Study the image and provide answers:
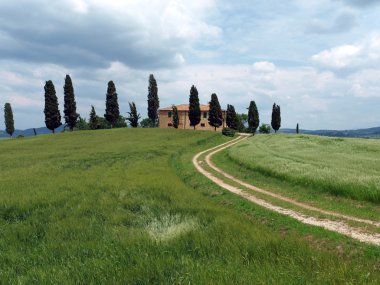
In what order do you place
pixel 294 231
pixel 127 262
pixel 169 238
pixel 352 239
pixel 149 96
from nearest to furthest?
pixel 127 262
pixel 169 238
pixel 352 239
pixel 294 231
pixel 149 96

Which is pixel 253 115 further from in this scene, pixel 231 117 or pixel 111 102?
pixel 111 102

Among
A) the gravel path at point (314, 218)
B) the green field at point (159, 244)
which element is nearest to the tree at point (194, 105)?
the gravel path at point (314, 218)

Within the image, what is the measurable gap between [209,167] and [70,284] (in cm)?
2664

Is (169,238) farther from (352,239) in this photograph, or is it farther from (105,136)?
(105,136)

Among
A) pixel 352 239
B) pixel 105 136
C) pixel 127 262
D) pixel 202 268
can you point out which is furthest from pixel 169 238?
pixel 105 136

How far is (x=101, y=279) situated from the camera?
7656mm

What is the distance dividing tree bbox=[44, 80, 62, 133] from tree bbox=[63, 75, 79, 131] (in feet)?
8.83

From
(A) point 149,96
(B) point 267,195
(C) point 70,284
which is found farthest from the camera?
(A) point 149,96

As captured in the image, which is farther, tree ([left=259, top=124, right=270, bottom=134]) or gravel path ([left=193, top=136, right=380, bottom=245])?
tree ([left=259, top=124, right=270, bottom=134])

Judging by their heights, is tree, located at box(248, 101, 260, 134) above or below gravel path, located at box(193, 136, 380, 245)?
above

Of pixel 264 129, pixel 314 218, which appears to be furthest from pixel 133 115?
pixel 314 218

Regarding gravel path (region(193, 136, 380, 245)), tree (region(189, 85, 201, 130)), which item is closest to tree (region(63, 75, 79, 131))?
tree (region(189, 85, 201, 130))

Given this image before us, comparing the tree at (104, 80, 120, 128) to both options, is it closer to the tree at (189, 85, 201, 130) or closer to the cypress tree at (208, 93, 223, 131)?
the tree at (189, 85, 201, 130)

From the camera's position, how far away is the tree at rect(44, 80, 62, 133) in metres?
97.8
